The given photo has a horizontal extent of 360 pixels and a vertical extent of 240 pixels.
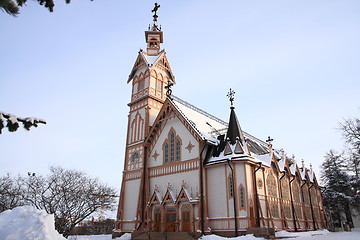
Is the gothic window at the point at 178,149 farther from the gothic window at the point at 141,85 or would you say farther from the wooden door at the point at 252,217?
the gothic window at the point at 141,85

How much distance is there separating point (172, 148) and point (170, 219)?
680 centimetres

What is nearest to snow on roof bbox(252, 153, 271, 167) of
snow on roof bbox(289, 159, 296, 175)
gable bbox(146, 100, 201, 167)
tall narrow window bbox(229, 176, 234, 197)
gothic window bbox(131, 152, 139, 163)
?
tall narrow window bbox(229, 176, 234, 197)

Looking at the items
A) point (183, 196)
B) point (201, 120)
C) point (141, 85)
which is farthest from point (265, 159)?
point (141, 85)

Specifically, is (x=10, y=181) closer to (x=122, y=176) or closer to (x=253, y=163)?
(x=122, y=176)

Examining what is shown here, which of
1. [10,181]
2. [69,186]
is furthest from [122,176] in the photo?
[10,181]

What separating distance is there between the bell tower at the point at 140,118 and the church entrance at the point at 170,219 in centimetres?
318

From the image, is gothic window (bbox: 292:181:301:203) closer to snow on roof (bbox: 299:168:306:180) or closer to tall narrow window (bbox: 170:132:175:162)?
snow on roof (bbox: 299:168:306:180)

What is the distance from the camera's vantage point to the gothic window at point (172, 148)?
2887 cm

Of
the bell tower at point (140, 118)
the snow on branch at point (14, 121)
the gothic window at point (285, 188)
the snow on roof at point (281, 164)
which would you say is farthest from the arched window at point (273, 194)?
the snow on branch at point (14, 121)

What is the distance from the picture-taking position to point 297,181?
1357 inches

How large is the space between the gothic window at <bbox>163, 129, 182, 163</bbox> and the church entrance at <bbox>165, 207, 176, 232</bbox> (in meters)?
4.76

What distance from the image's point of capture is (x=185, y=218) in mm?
25875

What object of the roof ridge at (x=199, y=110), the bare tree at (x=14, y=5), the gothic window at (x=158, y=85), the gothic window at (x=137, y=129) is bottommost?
the bare tree at (x=14, y=5)

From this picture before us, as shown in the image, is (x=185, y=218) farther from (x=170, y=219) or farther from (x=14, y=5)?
(x=14, y=5)
